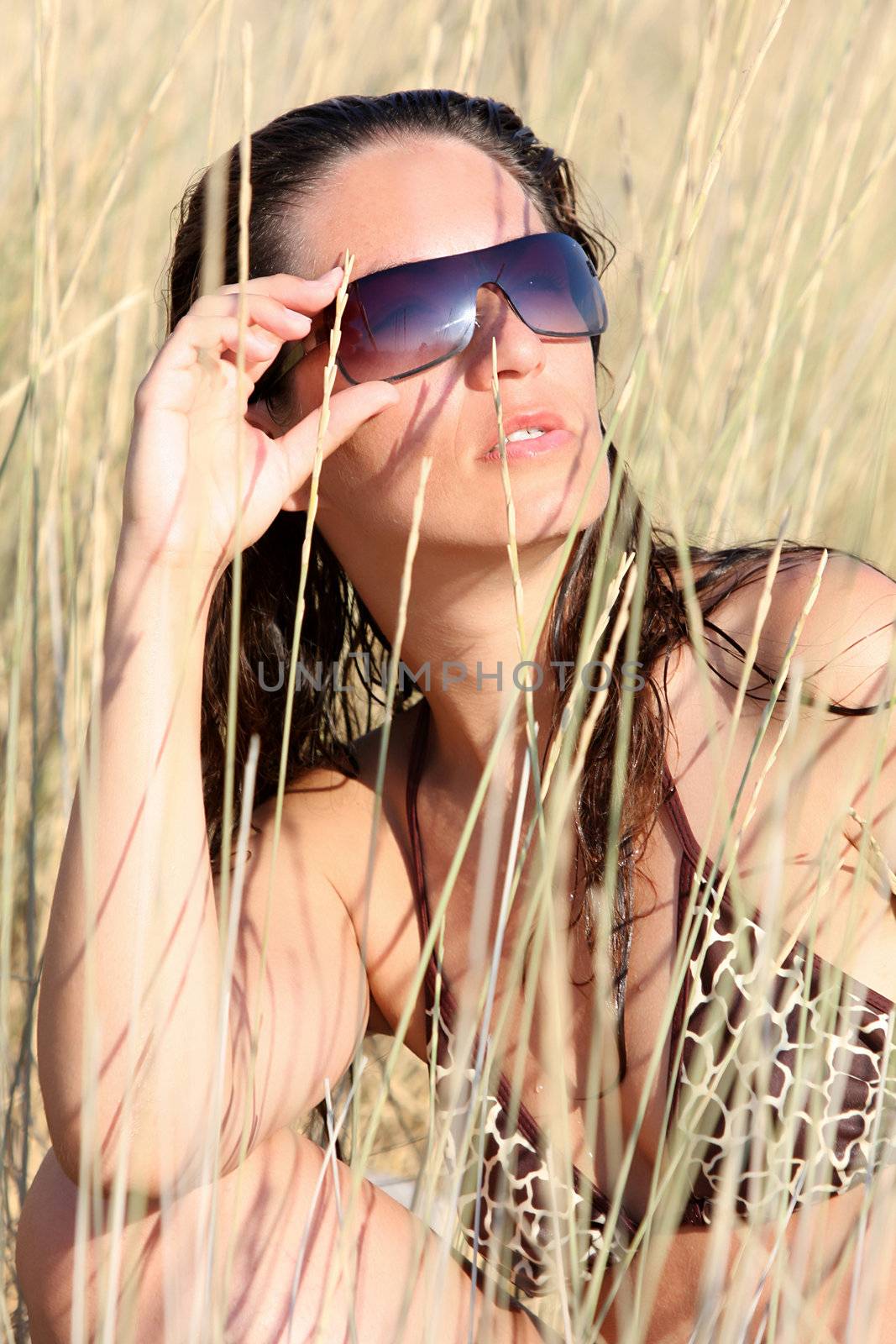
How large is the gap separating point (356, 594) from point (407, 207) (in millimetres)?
528

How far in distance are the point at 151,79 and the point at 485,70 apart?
0.88 meters

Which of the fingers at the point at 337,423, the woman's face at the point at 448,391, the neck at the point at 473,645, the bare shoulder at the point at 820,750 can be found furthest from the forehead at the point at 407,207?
the bare shoulder at the point at 820,750

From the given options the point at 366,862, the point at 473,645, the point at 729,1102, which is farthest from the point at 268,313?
the point at 729,1102

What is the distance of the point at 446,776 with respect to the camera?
146 centimetres

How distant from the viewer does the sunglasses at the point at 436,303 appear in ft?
3.80

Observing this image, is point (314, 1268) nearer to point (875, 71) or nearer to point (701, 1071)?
point (701, 1071)

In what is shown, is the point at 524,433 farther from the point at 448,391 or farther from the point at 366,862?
the point at 366,862

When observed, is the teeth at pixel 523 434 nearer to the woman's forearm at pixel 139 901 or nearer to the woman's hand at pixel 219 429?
the woman's hand at pixel 219 429

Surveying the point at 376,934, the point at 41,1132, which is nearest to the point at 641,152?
the point at 376,934

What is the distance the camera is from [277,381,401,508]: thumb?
45.6 inches

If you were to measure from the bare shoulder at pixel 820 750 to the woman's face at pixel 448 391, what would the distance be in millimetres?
203

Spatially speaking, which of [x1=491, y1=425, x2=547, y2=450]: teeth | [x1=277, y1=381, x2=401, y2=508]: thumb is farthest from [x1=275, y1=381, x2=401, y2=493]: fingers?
[x1=491, y1=425, x2=547, y2=450]: teeth

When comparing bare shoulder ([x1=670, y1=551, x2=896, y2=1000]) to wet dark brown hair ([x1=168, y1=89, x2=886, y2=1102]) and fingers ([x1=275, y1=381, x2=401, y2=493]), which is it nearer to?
wet dark brown hair ([x1=168, y1=89, x2=886, y2=1102])

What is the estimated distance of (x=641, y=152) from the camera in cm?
305
